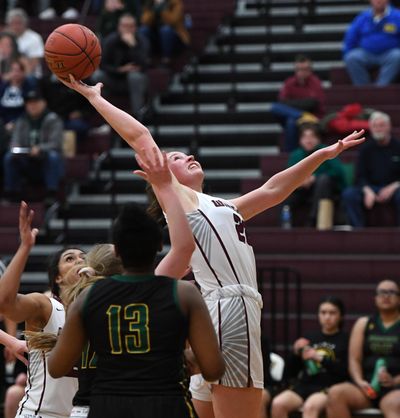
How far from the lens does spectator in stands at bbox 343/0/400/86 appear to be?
14.4 metres

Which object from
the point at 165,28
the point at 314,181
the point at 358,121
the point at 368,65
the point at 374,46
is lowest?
the point at 314,181

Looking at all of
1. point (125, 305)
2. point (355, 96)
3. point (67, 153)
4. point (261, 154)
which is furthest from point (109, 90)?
point (125, 305)

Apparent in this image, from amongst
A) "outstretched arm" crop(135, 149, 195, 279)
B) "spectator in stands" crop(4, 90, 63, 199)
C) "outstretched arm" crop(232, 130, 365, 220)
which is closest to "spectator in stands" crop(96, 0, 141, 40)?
"spectator in stands" crop(4, 90, 63, 199)

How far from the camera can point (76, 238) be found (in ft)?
44.9

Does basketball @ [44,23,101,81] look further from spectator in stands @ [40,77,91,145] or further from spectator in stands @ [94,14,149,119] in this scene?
spectator in stands @ [94,14,149,119]

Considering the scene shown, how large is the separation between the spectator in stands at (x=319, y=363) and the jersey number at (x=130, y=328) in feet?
19.2

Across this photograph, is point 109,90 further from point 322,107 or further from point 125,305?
point 125,305

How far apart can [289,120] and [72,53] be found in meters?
7.43

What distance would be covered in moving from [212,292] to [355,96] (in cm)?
862

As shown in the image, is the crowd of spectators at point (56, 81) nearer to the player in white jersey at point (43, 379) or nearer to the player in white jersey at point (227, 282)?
the player in white jersey at point (43, 379)

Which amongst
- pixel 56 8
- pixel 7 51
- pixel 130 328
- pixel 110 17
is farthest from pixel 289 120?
pixel 130 328

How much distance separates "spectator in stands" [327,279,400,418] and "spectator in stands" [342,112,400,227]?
1.86 m

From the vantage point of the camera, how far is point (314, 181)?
12.9m

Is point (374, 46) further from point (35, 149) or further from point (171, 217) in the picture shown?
point (171, 217)
